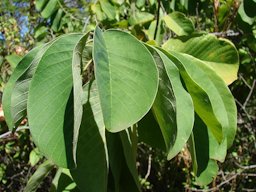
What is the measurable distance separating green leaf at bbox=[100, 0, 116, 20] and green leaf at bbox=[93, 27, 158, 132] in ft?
4.19

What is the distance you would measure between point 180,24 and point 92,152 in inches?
32.6

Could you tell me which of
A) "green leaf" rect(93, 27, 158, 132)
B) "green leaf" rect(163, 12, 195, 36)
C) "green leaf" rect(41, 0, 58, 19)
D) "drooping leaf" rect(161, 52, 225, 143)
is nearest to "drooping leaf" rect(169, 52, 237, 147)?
"drooping leaf" rect(161, 52, 225, 143)

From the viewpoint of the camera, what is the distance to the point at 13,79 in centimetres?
86

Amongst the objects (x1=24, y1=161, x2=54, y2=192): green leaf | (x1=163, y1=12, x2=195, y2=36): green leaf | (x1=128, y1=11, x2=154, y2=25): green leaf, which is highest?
(x1=163, y1=12, x2=195, y2=36): green leaf

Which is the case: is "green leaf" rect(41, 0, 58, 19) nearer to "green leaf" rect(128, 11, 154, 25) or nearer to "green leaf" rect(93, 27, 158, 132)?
"green leaf" rect(128, 11, 154, 25)

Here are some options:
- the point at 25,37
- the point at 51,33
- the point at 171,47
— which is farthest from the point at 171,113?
the point at 25,37

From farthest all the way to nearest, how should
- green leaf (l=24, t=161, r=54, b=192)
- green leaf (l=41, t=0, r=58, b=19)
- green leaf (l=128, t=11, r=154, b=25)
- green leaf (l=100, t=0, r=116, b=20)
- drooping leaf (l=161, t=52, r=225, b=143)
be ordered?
green leaf (l=41, t=0, r=58, b=19), green leaf (l=100, t=0, r=116, b=20), green leaf (l=128, t=11, r=154, b=25), green leaf (l=24, t=161, r=54, b=192), drooping leaf (l=161, t=52, r=225, b=143)

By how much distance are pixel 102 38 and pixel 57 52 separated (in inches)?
3.0

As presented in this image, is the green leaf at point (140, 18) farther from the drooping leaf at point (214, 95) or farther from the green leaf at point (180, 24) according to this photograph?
the drooping leaf at point (214, 95)

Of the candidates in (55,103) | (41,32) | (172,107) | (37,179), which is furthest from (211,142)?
(41,32)

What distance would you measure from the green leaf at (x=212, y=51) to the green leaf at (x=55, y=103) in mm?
344

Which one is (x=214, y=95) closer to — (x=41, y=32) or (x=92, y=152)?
(x=92, y=152)

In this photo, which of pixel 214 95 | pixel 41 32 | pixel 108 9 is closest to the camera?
pixel 214 95

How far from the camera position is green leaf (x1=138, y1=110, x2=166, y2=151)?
913 millimetres
